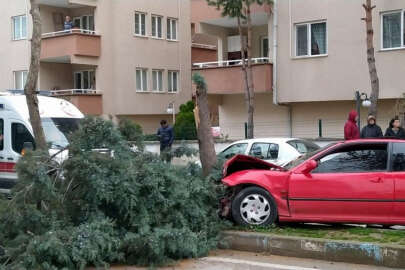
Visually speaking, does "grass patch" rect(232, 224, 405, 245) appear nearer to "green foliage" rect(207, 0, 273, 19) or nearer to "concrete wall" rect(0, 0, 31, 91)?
"green foliage" rect(207, 0, 273, 19)

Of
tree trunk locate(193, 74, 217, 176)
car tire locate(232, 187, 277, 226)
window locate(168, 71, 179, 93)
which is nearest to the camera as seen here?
car tire locate(232, 187, 277, 226)

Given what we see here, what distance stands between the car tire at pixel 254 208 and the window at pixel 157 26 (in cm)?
2715

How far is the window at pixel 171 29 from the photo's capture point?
3606cm

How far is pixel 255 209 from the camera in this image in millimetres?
8969

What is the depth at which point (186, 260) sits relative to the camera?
8.04 meters

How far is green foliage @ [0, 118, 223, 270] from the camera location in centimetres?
736

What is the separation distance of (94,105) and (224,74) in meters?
8.93

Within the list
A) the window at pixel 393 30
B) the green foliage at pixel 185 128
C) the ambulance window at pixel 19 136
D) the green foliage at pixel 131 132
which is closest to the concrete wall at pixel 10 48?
the green foliage at pixel 185 128

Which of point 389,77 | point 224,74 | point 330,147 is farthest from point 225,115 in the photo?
point 330,147

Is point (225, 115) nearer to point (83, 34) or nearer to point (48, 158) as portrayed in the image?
point (83, 34)

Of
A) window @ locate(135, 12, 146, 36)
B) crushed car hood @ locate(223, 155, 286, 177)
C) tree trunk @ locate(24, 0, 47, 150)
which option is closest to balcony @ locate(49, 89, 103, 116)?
window @ locate(135, 12, 146, 36)

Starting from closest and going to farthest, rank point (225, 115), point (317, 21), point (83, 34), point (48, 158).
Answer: point (48, 158) < point (317, 21) < point (225, 115) < point (83, 34)

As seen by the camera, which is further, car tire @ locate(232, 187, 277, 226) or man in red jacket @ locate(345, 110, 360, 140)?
man in red jacket @ locate(345, 110, 360, 140)

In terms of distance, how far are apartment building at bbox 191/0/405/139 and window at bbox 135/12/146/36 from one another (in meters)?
7.53
